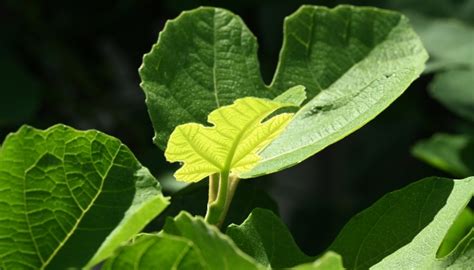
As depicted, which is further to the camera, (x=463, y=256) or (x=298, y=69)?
(x=298, y=69)

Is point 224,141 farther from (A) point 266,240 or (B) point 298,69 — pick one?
(B) point 298,69

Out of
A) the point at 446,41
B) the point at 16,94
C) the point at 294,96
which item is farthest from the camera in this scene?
the point at 16,94

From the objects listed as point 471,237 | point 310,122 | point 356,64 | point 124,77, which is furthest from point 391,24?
point 124,77

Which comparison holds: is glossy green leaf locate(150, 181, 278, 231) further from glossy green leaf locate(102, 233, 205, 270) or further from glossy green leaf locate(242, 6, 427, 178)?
glossy green leaf locate(102, 233, 205, 270)

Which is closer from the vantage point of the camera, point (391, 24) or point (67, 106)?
point (391, 24)

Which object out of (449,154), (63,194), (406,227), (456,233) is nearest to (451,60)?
(449,154)

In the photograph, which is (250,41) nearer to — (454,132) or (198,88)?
(198,88)
